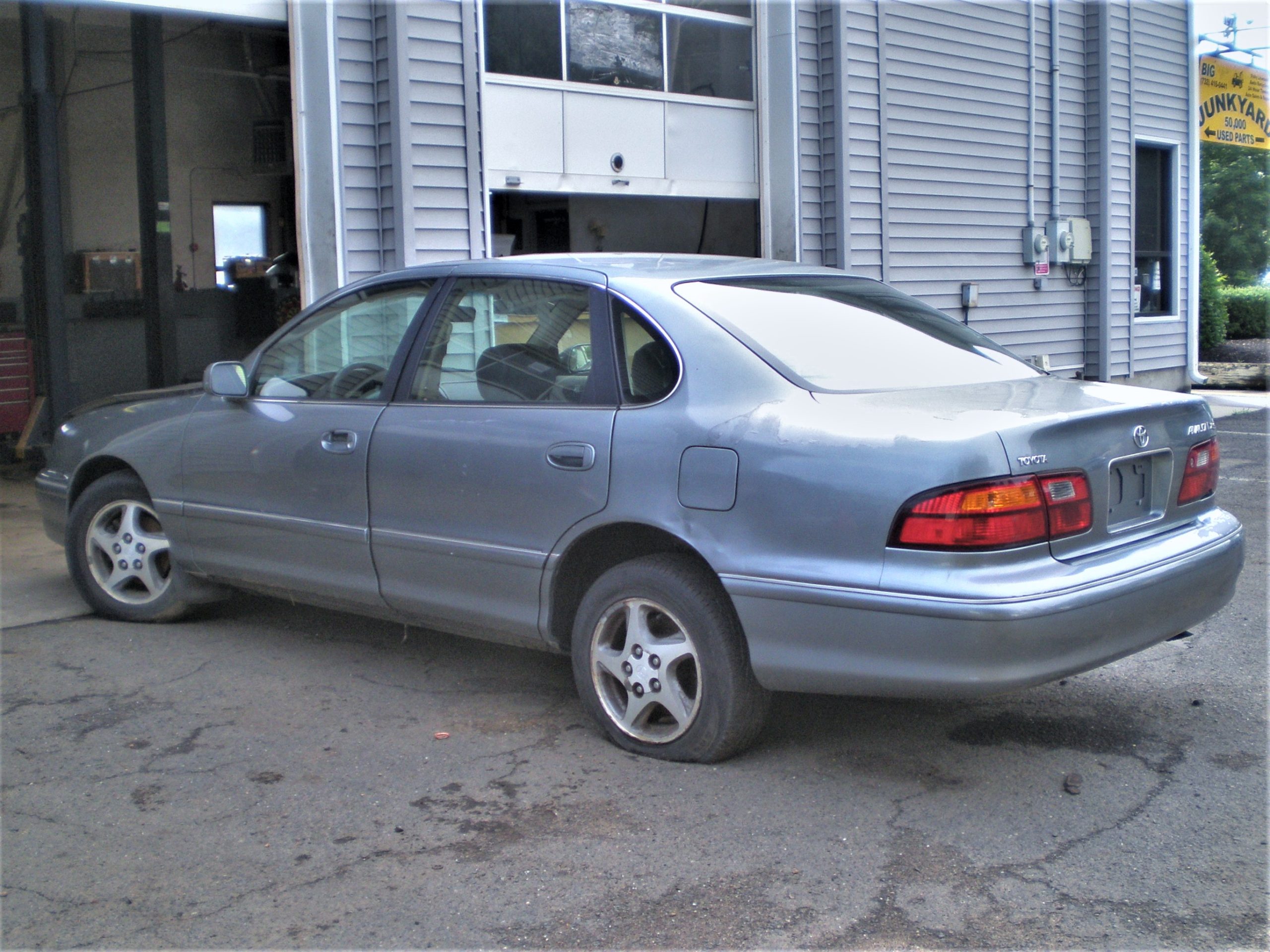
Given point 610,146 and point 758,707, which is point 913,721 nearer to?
point 758,707

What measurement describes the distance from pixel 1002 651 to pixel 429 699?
2.20 metres

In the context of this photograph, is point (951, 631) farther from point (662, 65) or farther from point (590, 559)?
point (662, 65)

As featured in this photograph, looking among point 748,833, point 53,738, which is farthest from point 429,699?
point 748,833

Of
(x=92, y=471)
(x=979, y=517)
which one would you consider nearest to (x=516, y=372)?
(x=979, y=517)

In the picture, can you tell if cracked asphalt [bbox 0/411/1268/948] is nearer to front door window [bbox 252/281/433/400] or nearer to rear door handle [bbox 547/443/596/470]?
rear door handle [bbox 547/443/596/470]

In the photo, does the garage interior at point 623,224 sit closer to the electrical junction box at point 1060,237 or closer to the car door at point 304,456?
the electrical junction box at point 1060,237

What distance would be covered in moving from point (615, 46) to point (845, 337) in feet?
→ 22.5

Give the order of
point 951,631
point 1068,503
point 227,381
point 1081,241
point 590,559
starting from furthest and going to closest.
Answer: point 1081,241, point 227,381, point 590,559, point 1068,503, point 951,631

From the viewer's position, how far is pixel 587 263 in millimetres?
4359

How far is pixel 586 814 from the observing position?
355cm

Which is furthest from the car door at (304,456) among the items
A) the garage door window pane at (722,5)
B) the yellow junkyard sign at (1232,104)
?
the yellow junkyard sign at (1232,104)

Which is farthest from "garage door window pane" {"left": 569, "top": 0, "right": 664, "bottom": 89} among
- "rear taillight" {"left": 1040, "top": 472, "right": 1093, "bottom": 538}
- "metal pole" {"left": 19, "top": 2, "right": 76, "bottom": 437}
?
"rear taillight" {"left": 1040, "top": 472, "right": 1093, "bottom": 538}

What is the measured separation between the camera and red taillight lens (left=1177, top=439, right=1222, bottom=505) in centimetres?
396

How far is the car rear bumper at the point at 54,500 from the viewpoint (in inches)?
224
